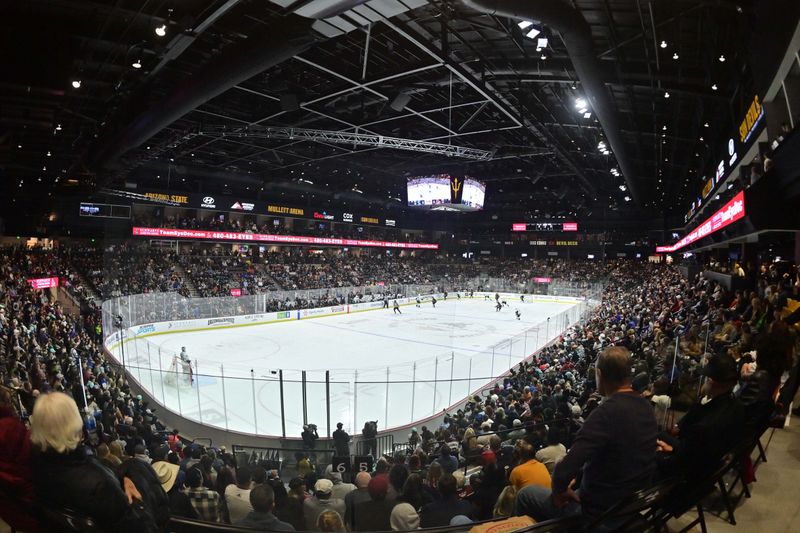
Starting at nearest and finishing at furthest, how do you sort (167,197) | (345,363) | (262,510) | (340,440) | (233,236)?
(262,510)
(340,440)
(345,363)
(167,197)
(233,236)

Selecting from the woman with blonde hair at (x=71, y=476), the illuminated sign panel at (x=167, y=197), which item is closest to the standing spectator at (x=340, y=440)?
the woman with blonde hair at (x=71, y=476)

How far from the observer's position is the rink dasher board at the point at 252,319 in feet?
54.1

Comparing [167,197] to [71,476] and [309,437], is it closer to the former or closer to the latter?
[309,437]

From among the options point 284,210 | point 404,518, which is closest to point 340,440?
point 404,518

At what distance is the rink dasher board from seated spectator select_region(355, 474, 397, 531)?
11.2m

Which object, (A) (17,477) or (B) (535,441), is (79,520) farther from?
(B) (535,441)

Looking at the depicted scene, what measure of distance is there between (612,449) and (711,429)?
0.70 metres

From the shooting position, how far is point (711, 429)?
86.2 inches

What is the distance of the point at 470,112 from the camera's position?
1916 cm

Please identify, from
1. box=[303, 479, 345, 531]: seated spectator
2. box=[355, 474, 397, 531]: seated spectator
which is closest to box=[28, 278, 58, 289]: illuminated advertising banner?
box=[303, 479, 345, 531]: seated spectator

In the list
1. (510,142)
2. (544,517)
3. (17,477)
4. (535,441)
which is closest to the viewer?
(17,477)

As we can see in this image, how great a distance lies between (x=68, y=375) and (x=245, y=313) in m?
13.5

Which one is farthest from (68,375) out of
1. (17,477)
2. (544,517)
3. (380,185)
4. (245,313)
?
(380,185)

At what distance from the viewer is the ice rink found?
9352 millimetres
